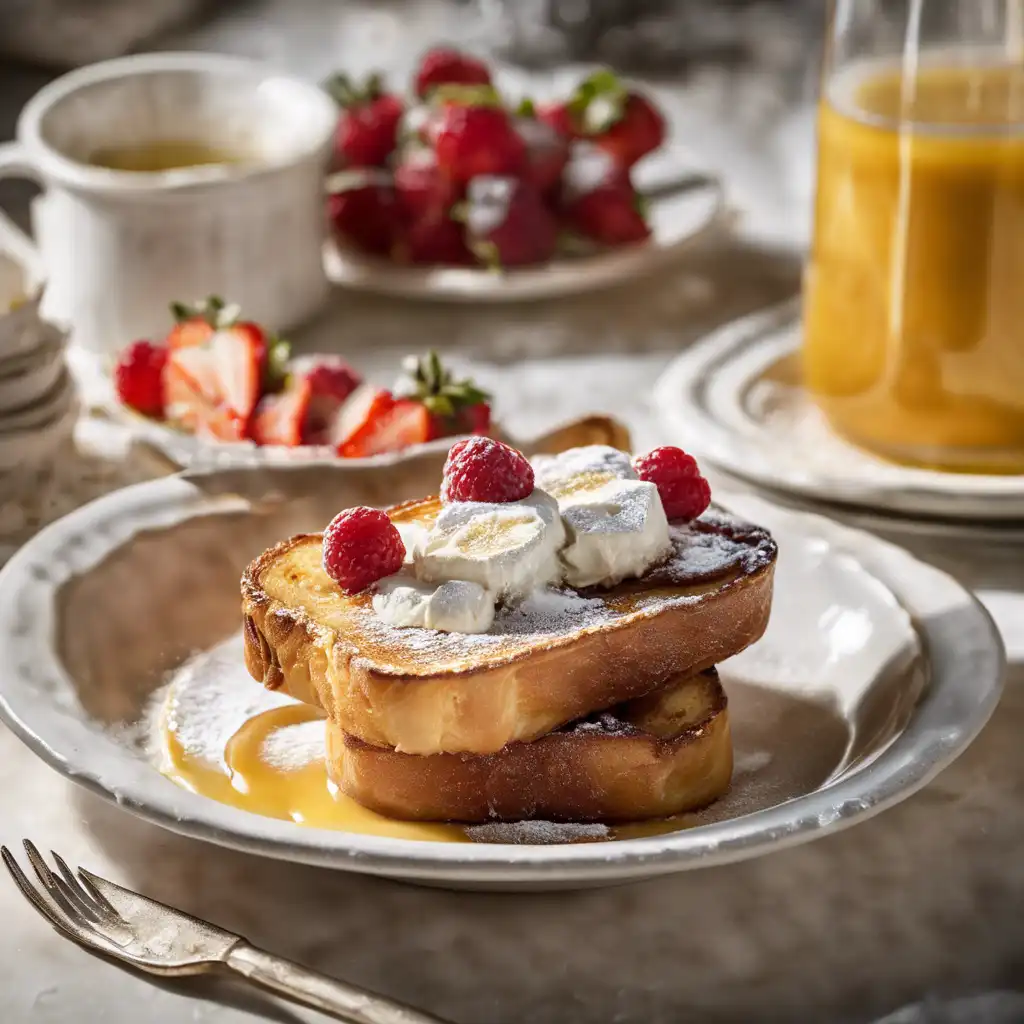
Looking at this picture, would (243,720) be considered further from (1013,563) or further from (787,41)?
(787,41)

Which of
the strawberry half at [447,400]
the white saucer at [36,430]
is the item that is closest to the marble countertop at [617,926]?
the white saucer at [36,430]

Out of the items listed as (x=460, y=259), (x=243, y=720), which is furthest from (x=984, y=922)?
(x=460, y=259)

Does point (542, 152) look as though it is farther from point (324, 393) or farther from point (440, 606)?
point (440, 606)

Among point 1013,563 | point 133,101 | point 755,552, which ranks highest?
point 133,101

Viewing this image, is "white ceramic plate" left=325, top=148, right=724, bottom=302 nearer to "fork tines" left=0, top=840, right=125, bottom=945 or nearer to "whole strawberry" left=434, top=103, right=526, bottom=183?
"whole strawberry" left=434, top=103, right=526, bottom=183

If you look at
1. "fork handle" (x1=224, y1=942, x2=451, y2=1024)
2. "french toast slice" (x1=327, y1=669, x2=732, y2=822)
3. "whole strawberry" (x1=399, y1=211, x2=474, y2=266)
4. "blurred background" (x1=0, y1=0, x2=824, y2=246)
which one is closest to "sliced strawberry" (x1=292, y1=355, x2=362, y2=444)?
"whole strawberry" (x1=399, y1=211, x2=474, y2=266)

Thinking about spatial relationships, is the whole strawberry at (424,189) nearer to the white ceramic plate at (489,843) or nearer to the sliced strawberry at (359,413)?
the sliced strawberry at (359,413)

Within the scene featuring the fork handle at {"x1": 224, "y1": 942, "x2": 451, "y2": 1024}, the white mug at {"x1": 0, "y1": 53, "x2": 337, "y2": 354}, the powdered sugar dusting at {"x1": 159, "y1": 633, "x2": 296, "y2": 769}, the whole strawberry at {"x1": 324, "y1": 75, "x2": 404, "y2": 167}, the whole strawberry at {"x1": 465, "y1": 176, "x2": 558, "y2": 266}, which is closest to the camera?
the fork handle at {"x1": 224, "y1": 942, "x2": 451, "y2": 1024}
